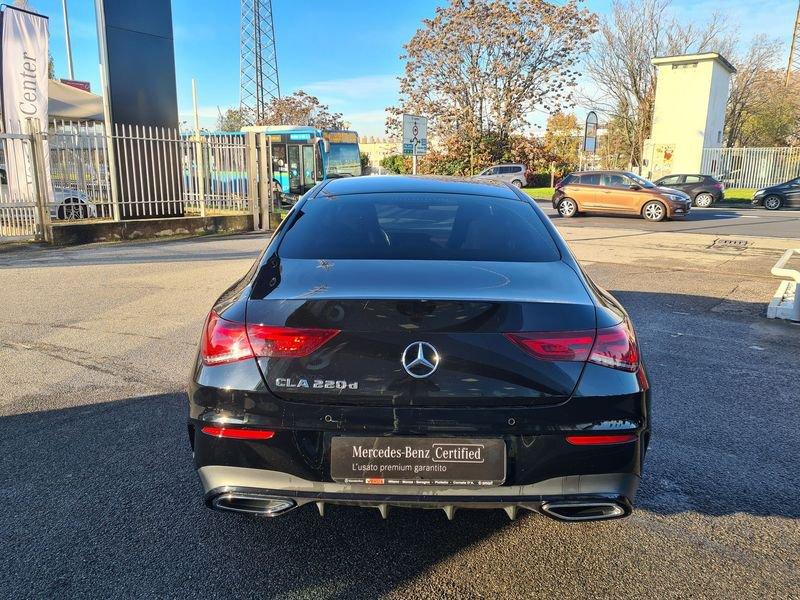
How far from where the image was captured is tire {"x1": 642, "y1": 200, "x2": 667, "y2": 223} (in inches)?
751

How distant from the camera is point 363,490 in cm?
215

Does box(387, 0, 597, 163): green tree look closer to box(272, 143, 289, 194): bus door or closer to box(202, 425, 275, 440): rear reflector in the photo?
box(272, 143, 289, 194): bus door

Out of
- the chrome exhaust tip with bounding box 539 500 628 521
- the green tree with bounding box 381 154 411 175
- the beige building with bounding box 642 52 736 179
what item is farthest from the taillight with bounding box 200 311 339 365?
the green tree with bounding box 381 154 411 175

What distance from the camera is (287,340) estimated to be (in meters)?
2.15

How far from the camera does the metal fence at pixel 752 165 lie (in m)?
31.8

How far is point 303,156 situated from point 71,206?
10.9 meters

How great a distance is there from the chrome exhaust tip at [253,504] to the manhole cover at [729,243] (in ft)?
42.9

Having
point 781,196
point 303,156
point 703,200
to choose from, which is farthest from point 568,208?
point 303,156

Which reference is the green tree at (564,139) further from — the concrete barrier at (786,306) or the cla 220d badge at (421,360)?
the cla 220d badge at (421,360)

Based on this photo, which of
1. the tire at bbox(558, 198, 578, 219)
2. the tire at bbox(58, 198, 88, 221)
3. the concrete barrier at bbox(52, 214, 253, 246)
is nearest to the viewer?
the concrete barrier at bbox(52, 214, 253, 246)

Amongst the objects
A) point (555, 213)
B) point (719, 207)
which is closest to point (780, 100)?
point (719, 207)

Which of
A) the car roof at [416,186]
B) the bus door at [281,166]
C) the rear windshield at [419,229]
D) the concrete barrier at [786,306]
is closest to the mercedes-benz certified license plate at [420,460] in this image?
the rear windshield at [419,229]

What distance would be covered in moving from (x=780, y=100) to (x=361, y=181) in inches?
1899

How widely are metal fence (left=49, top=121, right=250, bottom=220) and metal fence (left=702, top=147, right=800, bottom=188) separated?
91.8 ft
